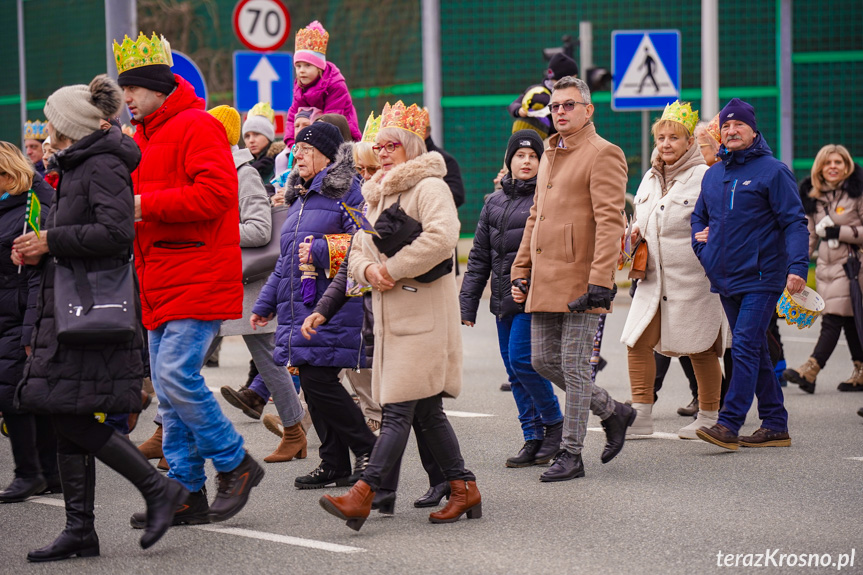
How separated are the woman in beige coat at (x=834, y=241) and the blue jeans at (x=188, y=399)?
5832mm

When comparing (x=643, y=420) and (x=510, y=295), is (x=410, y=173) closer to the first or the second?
(x=510, y=295)

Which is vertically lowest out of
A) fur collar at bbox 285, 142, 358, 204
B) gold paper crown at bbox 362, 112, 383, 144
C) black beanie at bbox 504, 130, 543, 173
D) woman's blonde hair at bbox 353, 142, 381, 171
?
fur collar at bbox 285, 142, 358, 204

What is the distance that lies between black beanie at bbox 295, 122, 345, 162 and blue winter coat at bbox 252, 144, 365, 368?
79 mm

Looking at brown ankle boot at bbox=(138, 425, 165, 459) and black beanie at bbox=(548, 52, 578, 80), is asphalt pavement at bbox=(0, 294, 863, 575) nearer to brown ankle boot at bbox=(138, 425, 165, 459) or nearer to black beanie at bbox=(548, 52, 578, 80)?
brown ankle boot at bbox=(138, 425, 165, 459)

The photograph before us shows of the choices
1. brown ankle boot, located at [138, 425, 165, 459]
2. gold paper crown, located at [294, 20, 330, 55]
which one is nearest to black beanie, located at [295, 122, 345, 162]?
brown ankle boot, located at [138, 425, 165, 459]

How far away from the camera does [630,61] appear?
15.5 meters

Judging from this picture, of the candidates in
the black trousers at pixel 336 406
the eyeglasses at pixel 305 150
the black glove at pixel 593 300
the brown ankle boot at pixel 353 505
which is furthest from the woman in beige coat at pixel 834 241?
the brown ankle boot at pixel 353 505

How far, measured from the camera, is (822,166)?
418 inches

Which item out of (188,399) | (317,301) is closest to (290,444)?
(317,301)

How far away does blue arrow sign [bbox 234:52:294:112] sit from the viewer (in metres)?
13.9

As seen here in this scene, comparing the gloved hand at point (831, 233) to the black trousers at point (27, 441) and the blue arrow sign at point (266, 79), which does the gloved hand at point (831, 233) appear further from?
the black trousers at point (27, 441)

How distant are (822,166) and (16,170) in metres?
6.52

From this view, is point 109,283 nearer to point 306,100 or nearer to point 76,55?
point 306,100

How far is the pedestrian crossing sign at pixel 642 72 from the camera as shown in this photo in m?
15.4
